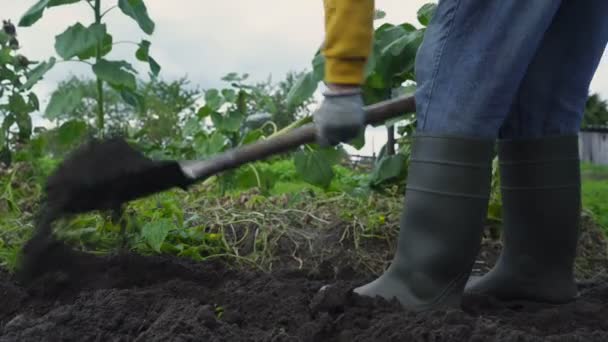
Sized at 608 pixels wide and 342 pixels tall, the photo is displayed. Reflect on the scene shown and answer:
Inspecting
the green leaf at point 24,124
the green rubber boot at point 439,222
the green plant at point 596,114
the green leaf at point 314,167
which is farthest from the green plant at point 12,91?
the green plant at point 596,114

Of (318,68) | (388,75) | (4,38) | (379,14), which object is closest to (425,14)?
(388,75)

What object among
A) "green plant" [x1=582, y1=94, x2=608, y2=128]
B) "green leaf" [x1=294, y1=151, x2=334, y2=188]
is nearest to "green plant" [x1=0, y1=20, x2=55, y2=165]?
"green leaf" [x1=294, y1=151, x2=334, y2=188]

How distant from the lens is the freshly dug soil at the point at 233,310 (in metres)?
2.18

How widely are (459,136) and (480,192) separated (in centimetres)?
16

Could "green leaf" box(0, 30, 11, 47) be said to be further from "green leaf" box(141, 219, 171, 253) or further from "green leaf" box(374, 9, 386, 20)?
"green leaf" box(141, 219, 171, 253)

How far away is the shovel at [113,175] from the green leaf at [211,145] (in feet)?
7.50

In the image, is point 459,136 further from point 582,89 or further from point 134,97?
point 134,97

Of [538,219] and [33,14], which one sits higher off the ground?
[33,14]

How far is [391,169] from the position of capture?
436 centimetres

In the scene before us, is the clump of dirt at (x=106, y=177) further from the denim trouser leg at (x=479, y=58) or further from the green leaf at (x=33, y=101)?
the green leaf at (x=33, y=101)

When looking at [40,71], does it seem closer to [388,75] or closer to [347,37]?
[388,75]

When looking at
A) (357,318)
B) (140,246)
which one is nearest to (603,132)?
(140,246)

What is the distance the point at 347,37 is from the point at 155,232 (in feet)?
4.68

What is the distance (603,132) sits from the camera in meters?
14.3
